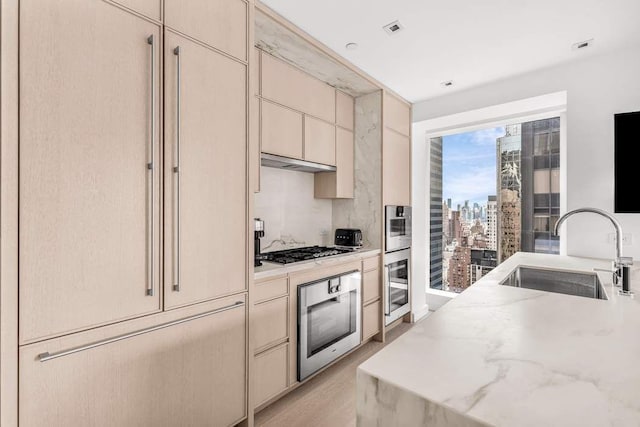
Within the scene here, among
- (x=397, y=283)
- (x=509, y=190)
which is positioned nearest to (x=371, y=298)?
(x=397, y=283)

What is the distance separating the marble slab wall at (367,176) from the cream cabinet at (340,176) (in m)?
0.08

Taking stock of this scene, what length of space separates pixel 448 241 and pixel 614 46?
2.29 metres

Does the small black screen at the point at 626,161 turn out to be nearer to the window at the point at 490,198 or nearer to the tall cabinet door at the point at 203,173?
the window at the point at 490,198

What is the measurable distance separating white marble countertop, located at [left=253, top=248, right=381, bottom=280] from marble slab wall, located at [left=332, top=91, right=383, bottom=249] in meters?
0.38

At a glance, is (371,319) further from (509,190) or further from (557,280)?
(509,190)

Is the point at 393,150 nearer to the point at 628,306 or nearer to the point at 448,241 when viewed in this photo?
the point at 448,241

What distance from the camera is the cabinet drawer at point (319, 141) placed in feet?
8.56

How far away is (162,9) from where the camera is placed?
136cm

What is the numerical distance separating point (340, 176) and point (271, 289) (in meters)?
1.44

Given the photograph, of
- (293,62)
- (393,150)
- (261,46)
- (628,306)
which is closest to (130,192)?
(261,46)

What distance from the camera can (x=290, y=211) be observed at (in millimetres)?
2863

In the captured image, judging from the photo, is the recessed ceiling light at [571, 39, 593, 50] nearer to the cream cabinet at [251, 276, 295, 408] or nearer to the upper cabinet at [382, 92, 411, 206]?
the upper cabinet at [382, 92, 411, 206]

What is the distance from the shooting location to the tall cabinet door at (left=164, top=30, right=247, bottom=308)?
1.39 metres

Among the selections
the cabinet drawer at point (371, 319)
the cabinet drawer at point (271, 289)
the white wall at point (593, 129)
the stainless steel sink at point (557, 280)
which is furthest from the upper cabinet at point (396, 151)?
the cabinet drawer at point (271, 289)
